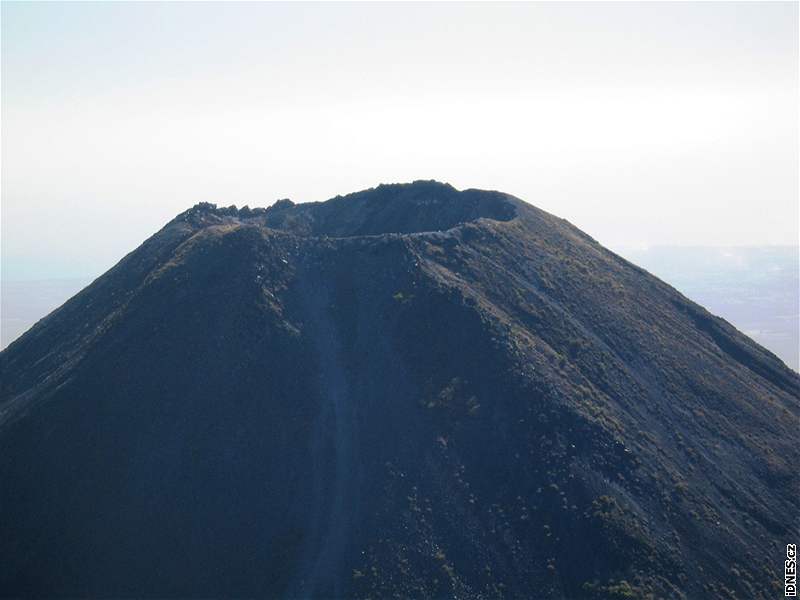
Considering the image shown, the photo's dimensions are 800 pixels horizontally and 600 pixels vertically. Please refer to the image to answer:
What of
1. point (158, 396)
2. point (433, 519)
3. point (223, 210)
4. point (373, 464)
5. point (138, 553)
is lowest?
point (138, 553)

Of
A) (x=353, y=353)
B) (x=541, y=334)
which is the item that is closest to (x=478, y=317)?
(x=541, y=334)

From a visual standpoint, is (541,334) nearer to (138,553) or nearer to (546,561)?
(546,561)

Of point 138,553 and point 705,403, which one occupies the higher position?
point 705,403

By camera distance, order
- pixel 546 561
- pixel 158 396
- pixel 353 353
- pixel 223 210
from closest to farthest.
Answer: pixel 546 561
pixel 158 396
pixel 353 353
pixel 223 210

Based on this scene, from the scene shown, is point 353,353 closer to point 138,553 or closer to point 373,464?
point 373,464

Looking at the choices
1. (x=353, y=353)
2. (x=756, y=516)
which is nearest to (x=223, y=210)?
(x=353, y=353)

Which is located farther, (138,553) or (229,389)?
(229,389)

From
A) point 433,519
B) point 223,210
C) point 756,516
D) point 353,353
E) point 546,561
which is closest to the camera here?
point 546,561
